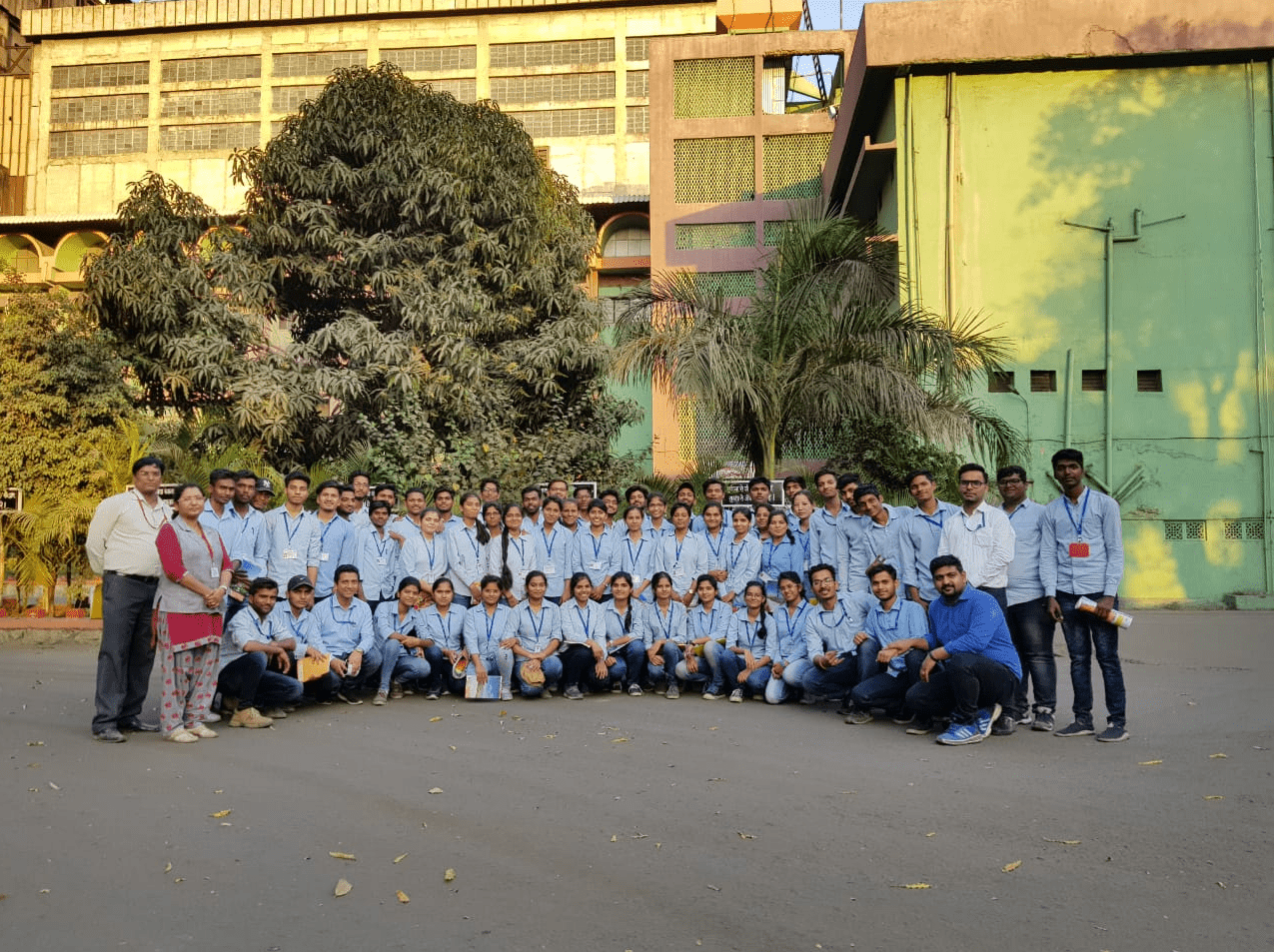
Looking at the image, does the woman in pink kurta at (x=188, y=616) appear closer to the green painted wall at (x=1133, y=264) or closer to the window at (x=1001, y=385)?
the green painted wall at (x=1133, y=264)

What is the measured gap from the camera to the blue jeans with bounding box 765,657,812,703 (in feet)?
29.5

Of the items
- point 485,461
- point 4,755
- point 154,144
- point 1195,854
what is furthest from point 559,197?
point 154,144

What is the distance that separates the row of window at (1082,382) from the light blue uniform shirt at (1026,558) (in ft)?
41.6

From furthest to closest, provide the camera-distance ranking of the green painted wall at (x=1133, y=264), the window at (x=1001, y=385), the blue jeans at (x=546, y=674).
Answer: the window at (x=1001, y=385) → the green painted wall at (x=1133, y=264) → the blue jeans at (x=546, y=674)

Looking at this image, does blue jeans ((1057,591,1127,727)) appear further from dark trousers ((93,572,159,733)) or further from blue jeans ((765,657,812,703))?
dark trousers ((93,572,159,733))

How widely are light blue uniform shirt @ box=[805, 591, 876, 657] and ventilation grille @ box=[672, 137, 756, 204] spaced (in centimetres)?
2280

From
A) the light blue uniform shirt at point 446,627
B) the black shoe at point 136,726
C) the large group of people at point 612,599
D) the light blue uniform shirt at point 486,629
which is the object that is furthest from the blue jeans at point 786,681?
the black shoe at point 136,726

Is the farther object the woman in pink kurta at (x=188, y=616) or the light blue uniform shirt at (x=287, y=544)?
the light blue uniform shirt at (x=287, y=544)

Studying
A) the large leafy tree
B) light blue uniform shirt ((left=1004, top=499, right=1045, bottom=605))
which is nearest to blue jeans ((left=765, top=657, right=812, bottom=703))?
light blue uniform shirt ((left=1004, top=499, right=1045, bottom=605))

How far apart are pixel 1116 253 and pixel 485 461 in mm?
11505

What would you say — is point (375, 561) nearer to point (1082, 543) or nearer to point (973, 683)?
point (973, 683)

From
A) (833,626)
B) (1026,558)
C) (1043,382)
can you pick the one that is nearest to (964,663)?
(1026,558)

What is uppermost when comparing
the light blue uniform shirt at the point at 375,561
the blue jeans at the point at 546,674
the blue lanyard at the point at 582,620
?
the light blue uniform shirt at the point at 375,561

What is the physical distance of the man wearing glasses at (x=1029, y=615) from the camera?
7848 millimetres
